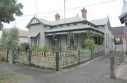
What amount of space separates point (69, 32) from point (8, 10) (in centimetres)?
1456

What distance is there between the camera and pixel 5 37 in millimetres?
20969

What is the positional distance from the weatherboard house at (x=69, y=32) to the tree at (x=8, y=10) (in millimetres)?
12442

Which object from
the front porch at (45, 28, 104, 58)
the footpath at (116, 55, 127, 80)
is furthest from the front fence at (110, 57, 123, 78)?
the front porch at (45, 28, 104, 58)

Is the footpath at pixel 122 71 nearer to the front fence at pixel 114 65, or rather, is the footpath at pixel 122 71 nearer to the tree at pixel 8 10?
the front fence at pixel 114 65

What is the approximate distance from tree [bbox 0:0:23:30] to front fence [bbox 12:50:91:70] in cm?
442

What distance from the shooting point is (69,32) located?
25078 mm

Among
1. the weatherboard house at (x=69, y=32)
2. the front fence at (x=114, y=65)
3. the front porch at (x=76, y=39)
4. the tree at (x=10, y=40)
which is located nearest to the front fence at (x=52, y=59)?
the tree at (x=10, y=40)

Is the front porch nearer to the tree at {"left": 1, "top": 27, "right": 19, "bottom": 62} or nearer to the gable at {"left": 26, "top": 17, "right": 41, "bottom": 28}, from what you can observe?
the gable at {"left": 26, "top": 17, "right": 41, "bottom": 28}

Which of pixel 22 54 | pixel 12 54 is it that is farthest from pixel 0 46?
pixel 22 54

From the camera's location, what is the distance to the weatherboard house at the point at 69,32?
2545 centimetres

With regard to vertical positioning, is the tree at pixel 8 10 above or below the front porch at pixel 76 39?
above

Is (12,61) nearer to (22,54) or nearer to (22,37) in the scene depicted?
(22,54)

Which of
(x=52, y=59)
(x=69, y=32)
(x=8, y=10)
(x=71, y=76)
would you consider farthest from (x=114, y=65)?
(x=69, y=32)

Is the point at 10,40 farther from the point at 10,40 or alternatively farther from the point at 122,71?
the point at 122,71
